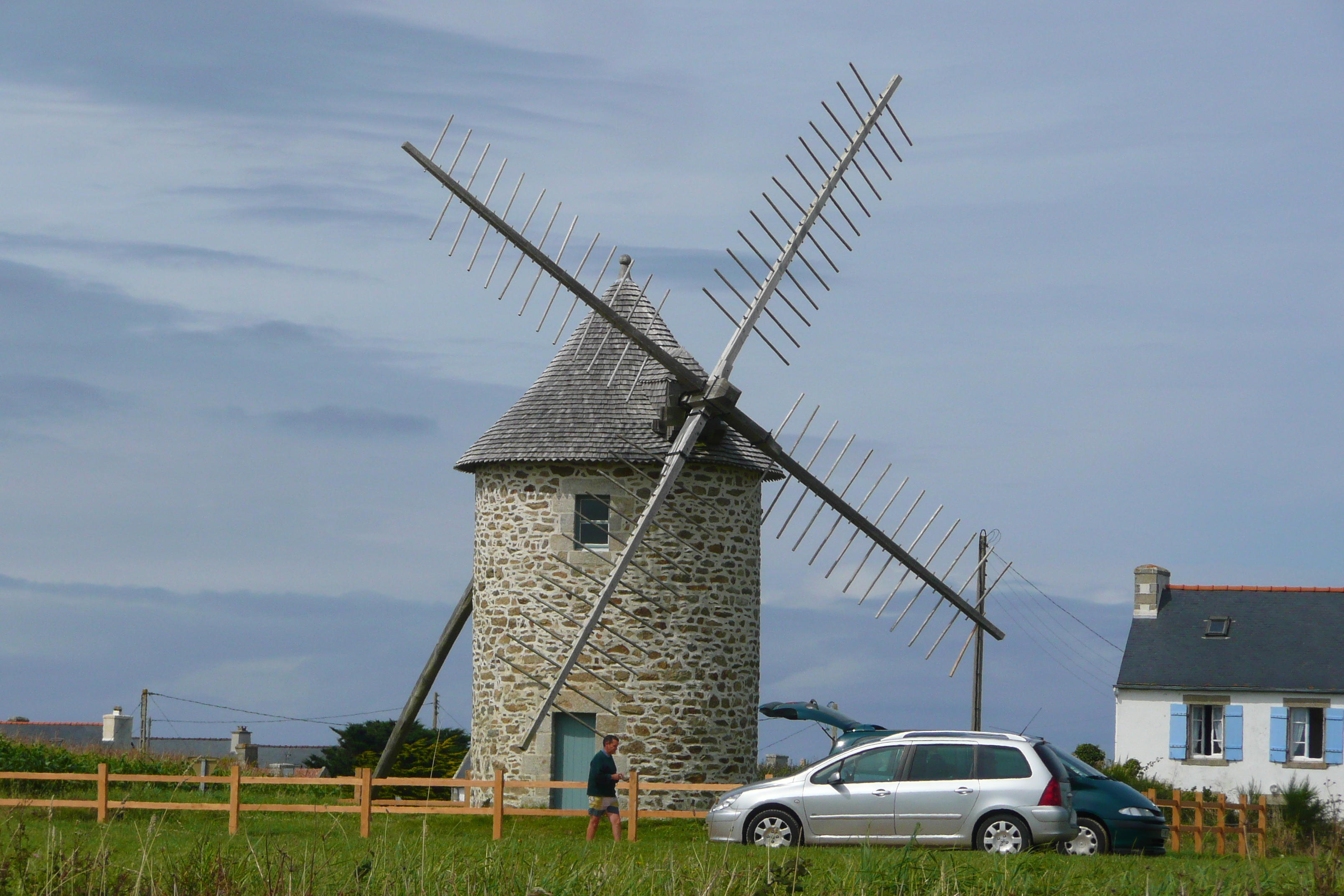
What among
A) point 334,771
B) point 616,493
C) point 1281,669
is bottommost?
point 334,771

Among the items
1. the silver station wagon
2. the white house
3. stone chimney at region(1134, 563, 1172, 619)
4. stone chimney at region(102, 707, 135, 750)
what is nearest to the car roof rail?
the silver station wagon

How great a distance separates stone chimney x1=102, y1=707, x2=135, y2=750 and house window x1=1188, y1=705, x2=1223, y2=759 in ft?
84.7

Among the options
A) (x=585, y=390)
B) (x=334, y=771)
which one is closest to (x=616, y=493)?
(x=585, y=390)

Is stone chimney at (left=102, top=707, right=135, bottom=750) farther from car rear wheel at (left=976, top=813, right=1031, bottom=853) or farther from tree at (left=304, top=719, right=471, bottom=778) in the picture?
car rear wheel at (left=976, top=813, right=1031, bottom=853)

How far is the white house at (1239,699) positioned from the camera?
3170 centimetres

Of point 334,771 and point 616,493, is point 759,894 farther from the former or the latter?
point 334,771

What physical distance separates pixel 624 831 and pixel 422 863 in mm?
11932

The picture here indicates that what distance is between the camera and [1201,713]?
32844 millimetres

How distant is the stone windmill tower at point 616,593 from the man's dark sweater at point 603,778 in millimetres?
4144

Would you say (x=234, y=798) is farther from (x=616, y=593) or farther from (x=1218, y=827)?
(x=1218, y=827)

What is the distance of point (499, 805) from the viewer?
1680 centimetres

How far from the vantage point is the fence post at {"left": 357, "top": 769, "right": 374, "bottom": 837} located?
16516mm

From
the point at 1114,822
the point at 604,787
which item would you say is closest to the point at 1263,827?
the point at 1114,822

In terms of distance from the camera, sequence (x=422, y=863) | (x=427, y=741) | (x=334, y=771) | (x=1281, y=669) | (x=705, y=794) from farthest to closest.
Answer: (x=1281, y=669) → (x=334, y=771) → (x=427, y=741) → (x=705, y=794) → (x=422, y=863)
